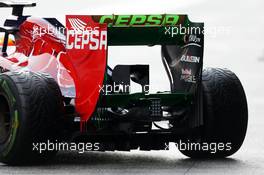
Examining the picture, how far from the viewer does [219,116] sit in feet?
40.3

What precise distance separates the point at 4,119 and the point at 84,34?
1.48 meters

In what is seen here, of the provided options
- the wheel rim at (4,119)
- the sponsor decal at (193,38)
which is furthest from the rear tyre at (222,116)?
the wheel rim at (4,119)

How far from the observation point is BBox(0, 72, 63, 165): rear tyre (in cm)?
1127

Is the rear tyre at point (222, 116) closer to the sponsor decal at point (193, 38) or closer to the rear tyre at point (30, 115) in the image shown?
the sponsor decal at point (193, 38)

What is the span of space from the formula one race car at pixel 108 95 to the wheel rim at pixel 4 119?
0.01 metres

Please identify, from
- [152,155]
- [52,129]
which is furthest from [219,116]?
[52,129]

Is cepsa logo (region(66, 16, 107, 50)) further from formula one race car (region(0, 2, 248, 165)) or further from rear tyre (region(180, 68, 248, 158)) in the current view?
rear tyre (region(180, 68, 248, 158))

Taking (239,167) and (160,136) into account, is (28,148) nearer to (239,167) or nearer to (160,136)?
(160,136)

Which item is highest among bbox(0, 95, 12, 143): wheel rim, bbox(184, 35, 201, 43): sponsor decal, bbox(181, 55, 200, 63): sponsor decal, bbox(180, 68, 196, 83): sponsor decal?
bbox(184, 35, 201, 43): sponsor decal

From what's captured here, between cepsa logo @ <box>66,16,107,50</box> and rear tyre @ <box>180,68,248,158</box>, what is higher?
cepsa logo @ <box>66,16,107,50</box>

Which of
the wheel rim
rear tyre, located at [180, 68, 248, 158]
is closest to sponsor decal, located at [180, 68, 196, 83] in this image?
rear tyre, located at [180, 68, 248, 158]

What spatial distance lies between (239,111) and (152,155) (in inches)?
54.3

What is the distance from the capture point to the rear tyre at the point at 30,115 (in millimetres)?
11273

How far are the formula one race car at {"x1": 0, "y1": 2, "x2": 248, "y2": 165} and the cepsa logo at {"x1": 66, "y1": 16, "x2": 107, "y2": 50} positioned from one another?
1 centimetres
